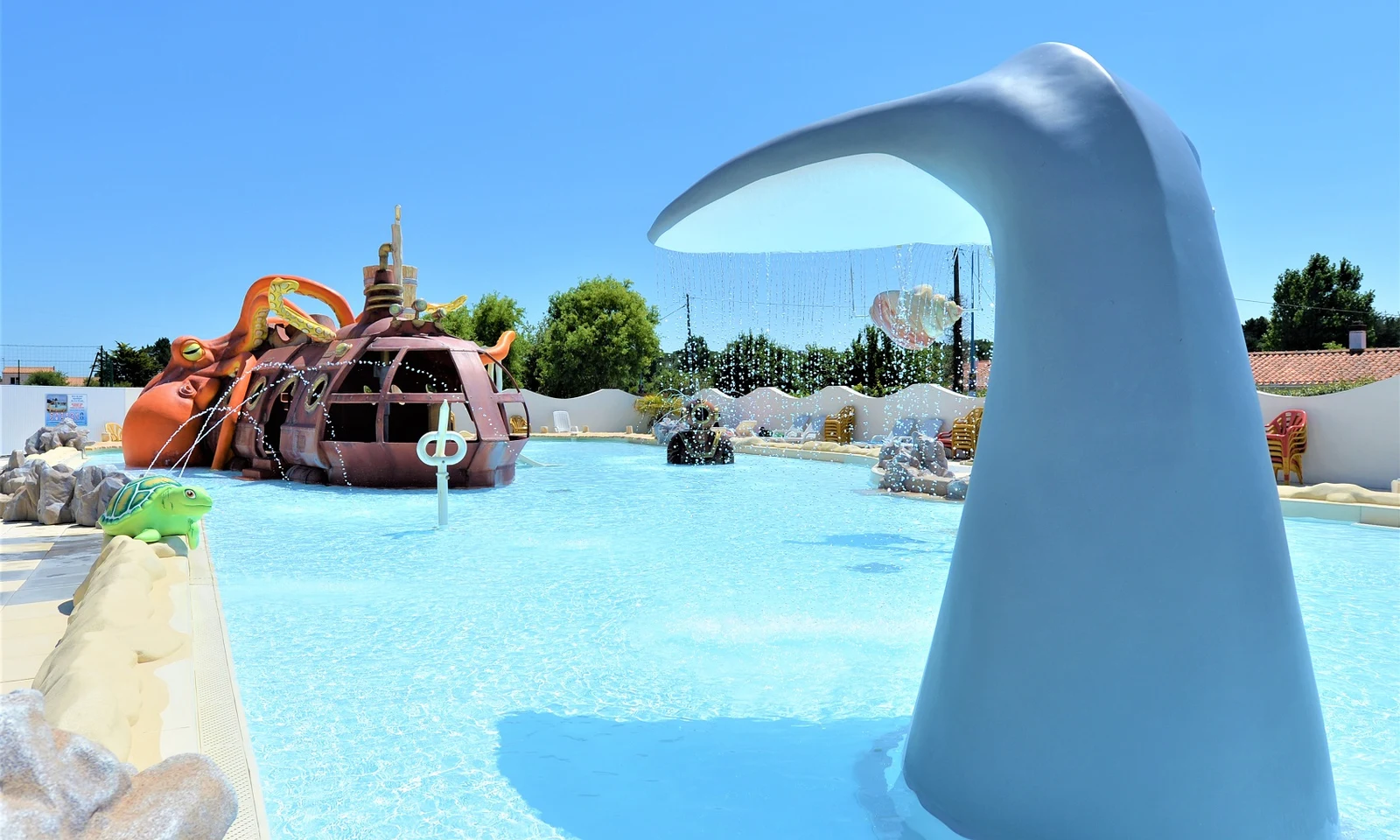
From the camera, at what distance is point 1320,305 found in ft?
131

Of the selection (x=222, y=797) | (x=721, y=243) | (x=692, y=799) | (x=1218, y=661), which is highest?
(x=721, y=243)

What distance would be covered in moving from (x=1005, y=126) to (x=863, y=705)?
Result: 2.68 meters

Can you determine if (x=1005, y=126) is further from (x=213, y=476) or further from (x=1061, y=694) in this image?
(x=213, y=476)

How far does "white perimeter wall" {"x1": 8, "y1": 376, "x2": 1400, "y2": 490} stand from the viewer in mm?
12789

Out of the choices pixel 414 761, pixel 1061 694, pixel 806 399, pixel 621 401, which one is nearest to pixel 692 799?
pixel 414 761

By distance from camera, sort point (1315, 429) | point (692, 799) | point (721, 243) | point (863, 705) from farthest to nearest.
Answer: point (1315, 429) < point (863, 705) < point (721, 243) < point (692, 799)

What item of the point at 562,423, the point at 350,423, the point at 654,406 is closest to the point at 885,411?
the point at 654,406

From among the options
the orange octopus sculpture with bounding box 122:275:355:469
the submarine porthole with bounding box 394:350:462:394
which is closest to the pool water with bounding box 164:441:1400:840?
the submarine porthole with bounding box 394:350:462:394

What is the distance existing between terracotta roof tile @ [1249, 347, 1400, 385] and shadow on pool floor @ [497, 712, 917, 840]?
31966 mm

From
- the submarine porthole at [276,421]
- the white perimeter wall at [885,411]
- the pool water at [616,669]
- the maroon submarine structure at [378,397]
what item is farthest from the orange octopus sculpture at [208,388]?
the pool water at [616,669]

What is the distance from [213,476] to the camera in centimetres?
1503

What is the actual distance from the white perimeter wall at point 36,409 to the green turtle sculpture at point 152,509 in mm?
17391

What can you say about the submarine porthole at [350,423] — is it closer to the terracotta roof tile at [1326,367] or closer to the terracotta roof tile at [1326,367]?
the terracotta roof tile at [1326,367]

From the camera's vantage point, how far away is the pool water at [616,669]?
3141mm
